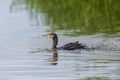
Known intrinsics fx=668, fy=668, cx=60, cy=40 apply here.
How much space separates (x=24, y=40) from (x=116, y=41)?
2.57m

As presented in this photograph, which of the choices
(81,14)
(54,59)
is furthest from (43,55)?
(81,14)

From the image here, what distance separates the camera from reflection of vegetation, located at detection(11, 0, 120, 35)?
19359 millimetres

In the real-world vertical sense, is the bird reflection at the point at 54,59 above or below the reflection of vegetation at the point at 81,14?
below

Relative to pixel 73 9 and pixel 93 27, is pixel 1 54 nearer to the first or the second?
pixel 93 27

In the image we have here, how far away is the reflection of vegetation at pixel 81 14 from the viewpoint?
63.5 ft

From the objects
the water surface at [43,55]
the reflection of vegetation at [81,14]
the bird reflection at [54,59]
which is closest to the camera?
the water surface at [43,55]

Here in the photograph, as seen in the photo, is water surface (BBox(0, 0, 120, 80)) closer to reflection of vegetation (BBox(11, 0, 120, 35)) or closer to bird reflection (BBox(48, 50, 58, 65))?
bird reflection (BBox(48, 50, 58, 65))

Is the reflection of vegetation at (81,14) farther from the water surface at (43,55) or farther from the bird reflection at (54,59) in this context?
the bird reflection at (54,59)

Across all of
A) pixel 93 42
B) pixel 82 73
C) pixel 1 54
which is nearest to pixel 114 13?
pixel 93 42

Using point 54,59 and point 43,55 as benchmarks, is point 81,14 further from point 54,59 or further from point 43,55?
point 54,59

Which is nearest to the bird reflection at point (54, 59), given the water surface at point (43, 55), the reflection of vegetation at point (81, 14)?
the water surface at point (43, 55)

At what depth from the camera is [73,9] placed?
21922 mm

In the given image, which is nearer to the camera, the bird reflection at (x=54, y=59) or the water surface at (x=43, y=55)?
the water surface at (x=43, y=55)

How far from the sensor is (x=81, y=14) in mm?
21219
